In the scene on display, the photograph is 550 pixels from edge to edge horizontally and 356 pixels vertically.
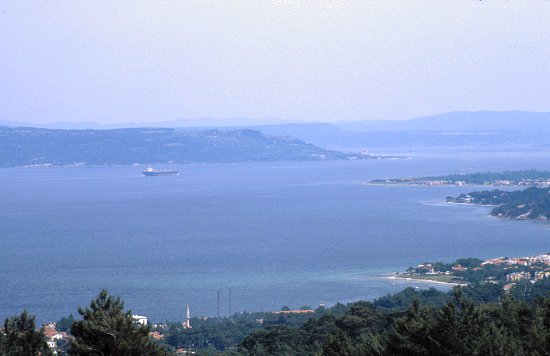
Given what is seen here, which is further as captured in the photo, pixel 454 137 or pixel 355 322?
pixel 454 137

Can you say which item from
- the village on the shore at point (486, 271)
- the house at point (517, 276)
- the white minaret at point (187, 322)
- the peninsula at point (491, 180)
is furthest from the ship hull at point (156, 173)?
the white minaret at point (187, 322)

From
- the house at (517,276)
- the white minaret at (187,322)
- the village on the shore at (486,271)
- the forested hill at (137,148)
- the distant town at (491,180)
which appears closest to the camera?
the white minaret at (187,322)

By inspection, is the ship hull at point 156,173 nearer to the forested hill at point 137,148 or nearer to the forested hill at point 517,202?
the forested hill at point 137,148

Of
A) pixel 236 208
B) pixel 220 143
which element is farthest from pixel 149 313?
pixel 220 143

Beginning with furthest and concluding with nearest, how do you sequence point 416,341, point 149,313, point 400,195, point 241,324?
1. point 400,195
2. point 149,313
3. point 241,324
4. point 416,341

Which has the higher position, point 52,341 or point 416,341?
point 416,341

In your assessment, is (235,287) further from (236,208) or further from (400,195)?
(400,195)

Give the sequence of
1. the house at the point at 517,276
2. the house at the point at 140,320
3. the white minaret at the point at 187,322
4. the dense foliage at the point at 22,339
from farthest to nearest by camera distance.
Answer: the house at the point at 517,276
the white minaret at the point at 187,322
the dense foliage at the point at 22,339
the house at the point at 140,320

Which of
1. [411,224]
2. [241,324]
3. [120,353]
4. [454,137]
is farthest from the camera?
[454,137]
